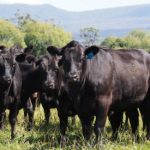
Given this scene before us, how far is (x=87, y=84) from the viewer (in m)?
7.38

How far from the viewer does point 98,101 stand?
7.36 metres

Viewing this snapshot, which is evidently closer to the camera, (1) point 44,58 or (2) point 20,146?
(2) point 20,146

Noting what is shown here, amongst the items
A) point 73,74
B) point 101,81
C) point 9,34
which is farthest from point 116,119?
point 9,34

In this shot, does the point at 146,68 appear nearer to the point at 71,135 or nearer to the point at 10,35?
the point at 71,135

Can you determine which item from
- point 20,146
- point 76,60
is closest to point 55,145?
point 20,146

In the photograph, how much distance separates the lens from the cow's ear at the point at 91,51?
23.8 ft

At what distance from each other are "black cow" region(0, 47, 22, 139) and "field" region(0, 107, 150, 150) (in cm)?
42

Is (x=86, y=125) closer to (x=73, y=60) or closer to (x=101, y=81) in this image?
(x=101, y=81)

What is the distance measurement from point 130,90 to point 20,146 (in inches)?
88.8

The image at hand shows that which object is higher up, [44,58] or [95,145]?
[44,58]

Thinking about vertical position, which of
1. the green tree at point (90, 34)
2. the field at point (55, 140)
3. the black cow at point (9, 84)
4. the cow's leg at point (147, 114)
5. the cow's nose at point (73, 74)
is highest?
the cow's nose at point (73, 74)

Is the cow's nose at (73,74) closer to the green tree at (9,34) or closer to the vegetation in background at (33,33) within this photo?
the vegetation in background at (33,33)

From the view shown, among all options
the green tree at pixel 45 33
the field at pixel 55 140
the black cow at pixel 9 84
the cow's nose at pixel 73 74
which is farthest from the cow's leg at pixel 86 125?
the green tree at pixel 45 33

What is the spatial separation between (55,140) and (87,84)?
4.75 ft
